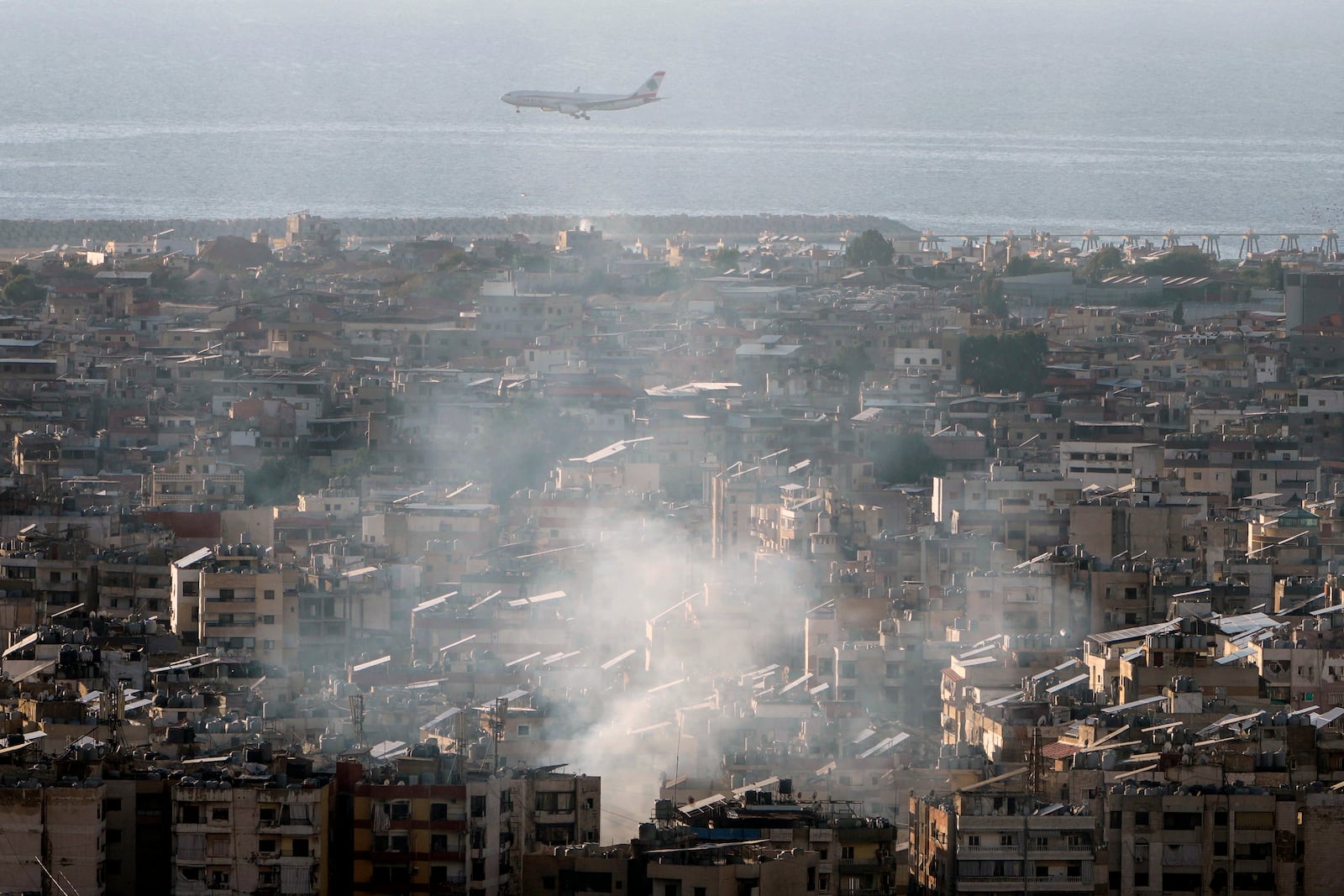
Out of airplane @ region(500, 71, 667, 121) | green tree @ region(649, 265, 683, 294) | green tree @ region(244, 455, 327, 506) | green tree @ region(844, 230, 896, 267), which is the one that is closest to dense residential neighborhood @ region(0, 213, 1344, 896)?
green tree @ region(244, 455, 327, 506)

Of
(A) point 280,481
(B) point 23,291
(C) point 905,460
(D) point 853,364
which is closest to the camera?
(A) point 280,481

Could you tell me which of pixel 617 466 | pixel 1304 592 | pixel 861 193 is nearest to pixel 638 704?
pixel 1304 592

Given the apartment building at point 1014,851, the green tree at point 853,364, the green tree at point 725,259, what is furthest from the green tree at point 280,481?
the green tree at point 725,259

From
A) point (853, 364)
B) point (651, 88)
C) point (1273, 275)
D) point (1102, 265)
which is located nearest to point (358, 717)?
point (853, 364)

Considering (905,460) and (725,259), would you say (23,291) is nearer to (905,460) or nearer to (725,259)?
(725,259)

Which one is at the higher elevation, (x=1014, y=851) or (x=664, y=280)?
(x=1014, y=851)

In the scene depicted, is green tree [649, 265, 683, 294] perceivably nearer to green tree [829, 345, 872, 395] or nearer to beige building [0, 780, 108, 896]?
green tree [829, 345, 872, 395]

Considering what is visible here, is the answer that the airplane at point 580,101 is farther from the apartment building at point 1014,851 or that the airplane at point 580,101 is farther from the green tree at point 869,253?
the apartment building at point 1014,851
